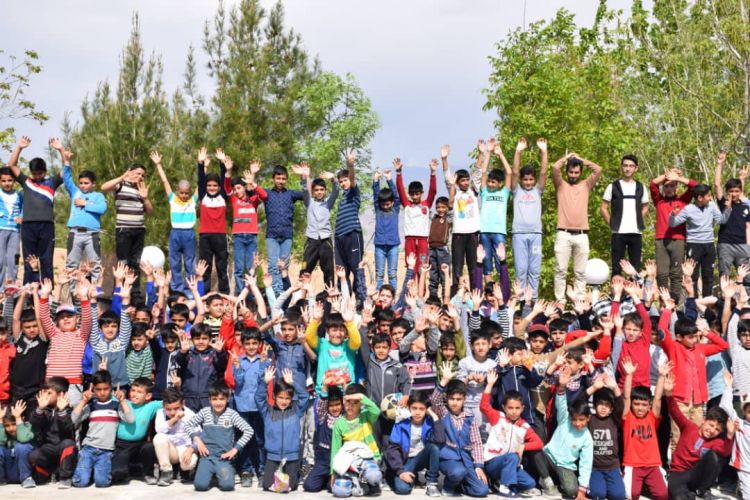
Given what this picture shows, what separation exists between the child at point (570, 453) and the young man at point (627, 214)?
4.12 m

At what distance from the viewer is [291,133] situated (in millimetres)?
25656

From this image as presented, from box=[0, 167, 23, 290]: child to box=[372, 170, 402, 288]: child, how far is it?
5422mm

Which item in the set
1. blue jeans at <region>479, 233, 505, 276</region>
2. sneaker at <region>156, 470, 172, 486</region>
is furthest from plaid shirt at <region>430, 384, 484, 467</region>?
blue jeans at <region>479, 233, 505, 276</region>

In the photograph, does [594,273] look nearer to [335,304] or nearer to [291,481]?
[335,304]

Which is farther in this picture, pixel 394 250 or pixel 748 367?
pixel 394 250

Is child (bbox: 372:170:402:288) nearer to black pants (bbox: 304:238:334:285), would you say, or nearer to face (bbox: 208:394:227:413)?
black pants (bbox: 304:238:334:285)

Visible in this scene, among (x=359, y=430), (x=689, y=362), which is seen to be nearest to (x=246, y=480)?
(x=359, y=430)

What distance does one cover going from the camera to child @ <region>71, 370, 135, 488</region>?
359 inches

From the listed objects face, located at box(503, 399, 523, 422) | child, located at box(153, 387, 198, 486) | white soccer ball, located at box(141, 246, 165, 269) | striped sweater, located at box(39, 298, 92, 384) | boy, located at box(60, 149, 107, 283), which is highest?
boy, located at box(60, 149, 107, 283)

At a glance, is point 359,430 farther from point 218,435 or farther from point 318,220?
point 318,220

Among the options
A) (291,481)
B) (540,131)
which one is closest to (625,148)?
(540,131)

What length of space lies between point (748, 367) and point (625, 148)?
1341 cm

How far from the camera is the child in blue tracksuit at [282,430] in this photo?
919cm

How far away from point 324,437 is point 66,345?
10.5ft
